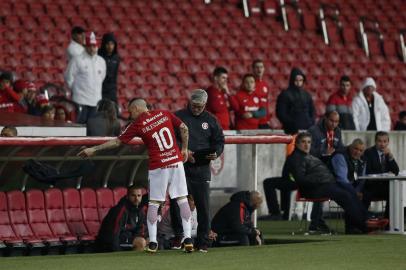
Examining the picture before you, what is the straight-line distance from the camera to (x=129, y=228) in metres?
15.4

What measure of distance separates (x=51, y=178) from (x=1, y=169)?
0.65m

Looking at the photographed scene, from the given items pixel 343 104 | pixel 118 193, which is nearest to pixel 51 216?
pixel 118 193

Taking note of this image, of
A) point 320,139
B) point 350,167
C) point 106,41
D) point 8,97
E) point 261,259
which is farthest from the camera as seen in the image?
point 106,41

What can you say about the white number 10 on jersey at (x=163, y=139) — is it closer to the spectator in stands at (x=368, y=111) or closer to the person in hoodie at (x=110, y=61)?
the person in hoodie at (x=110, y=61)

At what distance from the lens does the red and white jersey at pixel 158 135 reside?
13812mm

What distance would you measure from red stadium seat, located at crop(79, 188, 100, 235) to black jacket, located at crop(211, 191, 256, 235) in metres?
1.45

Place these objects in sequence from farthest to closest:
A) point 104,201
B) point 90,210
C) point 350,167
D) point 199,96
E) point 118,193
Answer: point 350,167 → point 118,193 → point 104,201 → point 90,210 → point 199,96

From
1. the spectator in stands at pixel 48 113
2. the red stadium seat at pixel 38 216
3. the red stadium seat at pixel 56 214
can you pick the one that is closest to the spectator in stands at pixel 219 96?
the spectator in stands at pixel 48 113

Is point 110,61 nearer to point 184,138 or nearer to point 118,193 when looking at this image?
point 118,193

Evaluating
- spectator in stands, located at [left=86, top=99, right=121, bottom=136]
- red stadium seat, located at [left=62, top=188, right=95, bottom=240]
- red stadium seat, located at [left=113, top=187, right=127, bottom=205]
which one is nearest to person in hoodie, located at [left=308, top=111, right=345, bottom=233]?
spectator in stands, located at [left=86, top=99, right=121, bottom=136]

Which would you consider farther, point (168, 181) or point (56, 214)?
point (56, 214)

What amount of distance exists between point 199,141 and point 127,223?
57.9 inches

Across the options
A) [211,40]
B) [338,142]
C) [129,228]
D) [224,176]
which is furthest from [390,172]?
[211,40]

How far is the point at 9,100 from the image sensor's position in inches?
782
